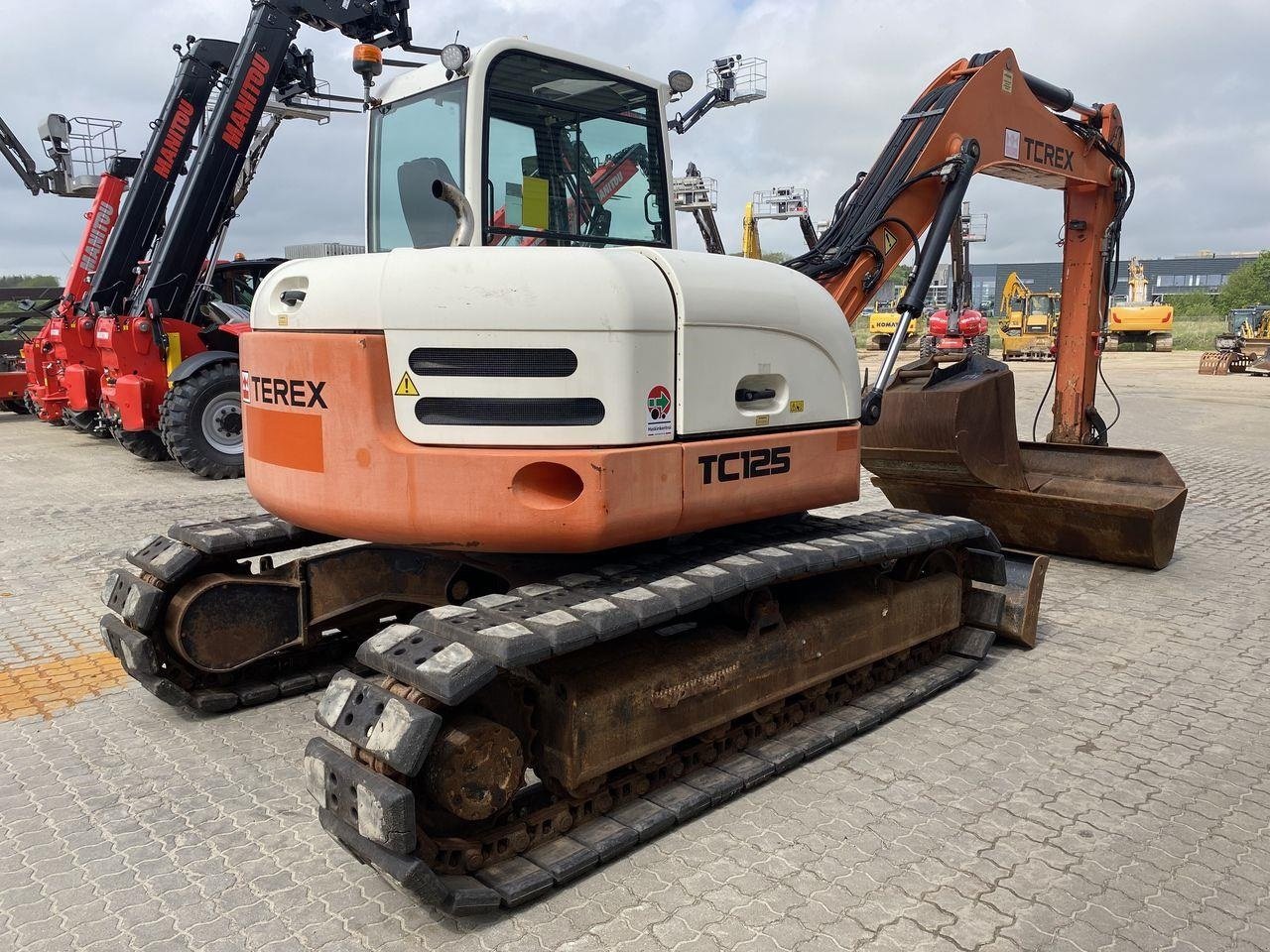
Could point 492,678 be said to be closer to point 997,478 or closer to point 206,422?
point 997,478

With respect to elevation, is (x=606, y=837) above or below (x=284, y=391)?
below

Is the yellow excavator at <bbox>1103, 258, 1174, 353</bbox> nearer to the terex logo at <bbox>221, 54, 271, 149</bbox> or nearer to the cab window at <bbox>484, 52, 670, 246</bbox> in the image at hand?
the terex logo at <bbox>221, 54, 271, 149</bbox>

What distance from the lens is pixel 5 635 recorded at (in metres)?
5.48

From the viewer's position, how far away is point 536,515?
11.0ft

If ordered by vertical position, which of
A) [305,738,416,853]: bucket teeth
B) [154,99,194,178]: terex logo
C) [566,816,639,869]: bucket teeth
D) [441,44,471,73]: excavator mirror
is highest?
[154,99,194,178]: terex logo

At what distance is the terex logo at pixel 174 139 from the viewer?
11.9 m

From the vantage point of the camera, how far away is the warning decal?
11.3 feet

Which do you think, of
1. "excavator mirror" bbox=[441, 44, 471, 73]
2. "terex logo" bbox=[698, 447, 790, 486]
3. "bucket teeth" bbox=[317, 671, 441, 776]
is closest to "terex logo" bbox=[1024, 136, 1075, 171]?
"terex logo" bbox=[698, 447, 790, 486]

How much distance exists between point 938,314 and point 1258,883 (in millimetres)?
6420

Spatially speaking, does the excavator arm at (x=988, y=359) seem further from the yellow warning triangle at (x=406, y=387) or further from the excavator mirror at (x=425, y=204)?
the yellow warning triangle at (x=406, y=387)

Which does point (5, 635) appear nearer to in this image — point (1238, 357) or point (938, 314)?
point (938, 314)

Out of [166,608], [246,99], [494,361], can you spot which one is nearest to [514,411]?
[494,361]

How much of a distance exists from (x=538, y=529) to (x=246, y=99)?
31.0ft

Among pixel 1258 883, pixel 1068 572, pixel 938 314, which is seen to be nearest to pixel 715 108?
pixel 938 314
